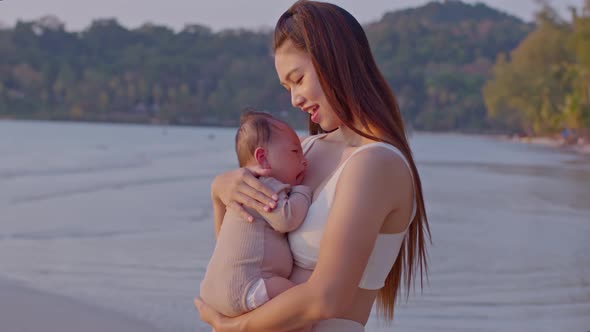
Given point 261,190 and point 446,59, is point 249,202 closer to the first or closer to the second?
point 261,190

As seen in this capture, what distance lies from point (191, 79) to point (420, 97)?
65.8 feet

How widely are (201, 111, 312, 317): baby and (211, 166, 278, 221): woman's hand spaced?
0.02 meters

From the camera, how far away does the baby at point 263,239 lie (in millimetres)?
1688

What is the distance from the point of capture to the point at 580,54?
33.8m

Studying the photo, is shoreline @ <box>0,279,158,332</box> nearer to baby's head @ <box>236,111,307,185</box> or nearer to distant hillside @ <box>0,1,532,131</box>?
baby's head @ <box>236,111,307,185</box>

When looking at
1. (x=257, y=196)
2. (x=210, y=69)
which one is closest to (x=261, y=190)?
(x=257, y=196)

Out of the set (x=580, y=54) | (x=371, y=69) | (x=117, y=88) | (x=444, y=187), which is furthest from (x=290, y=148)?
(x=117, y=88)

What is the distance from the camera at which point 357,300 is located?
1.78 m

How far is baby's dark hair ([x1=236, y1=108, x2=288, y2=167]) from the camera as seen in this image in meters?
1.83

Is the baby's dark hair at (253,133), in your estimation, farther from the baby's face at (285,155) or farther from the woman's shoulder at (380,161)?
the woman's shoulder at (380,161)

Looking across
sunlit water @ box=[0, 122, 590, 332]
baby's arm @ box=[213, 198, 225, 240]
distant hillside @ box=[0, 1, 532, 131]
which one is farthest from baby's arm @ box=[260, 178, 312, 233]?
distant hillside @ box=[0, 1, 532, 131]

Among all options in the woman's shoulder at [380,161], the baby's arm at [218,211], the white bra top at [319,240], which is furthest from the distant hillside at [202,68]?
the woman's shoulder at [380,161]

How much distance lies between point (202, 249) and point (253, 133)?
4.54 meters

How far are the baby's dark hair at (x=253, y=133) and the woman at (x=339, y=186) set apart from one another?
6 cm
